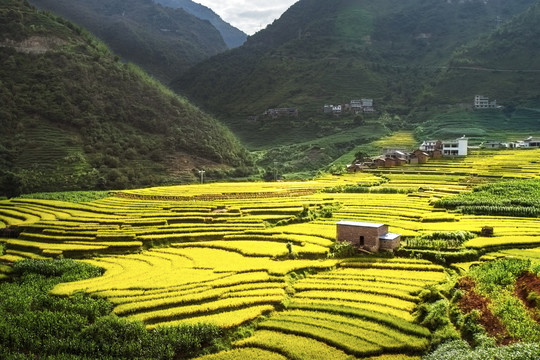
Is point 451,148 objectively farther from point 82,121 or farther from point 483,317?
point 82,121

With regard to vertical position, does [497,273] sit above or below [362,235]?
below

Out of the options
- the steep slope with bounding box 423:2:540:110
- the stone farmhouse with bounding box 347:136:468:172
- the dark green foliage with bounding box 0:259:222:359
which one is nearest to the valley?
the dark green foliage with bounding box 0:259:222:359

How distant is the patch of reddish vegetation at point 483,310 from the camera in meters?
17.6

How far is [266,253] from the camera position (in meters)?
29.8

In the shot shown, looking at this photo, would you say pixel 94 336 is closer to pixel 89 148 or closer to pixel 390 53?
pixel 89 148

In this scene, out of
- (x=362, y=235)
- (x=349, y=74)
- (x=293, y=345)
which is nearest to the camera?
(x=293, y=345)

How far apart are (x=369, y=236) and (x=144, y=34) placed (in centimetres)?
14963

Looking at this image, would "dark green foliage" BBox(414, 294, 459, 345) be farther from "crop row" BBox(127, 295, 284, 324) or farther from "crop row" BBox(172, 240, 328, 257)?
"crop row" BBox(172, 240, 328, 257)

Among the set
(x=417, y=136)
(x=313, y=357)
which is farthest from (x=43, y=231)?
(x=417, y=136)

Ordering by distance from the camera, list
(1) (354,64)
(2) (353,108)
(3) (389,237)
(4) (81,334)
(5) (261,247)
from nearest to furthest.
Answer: (4) (81,334), (3) (389,237), (5) (261,247), (2) (353,108), (1) (354,64)

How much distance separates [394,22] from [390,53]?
68.6ft

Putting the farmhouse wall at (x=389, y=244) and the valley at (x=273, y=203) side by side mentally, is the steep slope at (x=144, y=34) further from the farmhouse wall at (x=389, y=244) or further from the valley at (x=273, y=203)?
the farmhouse wall at (x=389, y=244)

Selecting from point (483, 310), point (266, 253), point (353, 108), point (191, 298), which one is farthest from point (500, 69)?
point (191, 298)

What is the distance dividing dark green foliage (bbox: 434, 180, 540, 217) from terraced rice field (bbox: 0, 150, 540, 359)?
2.19 m
